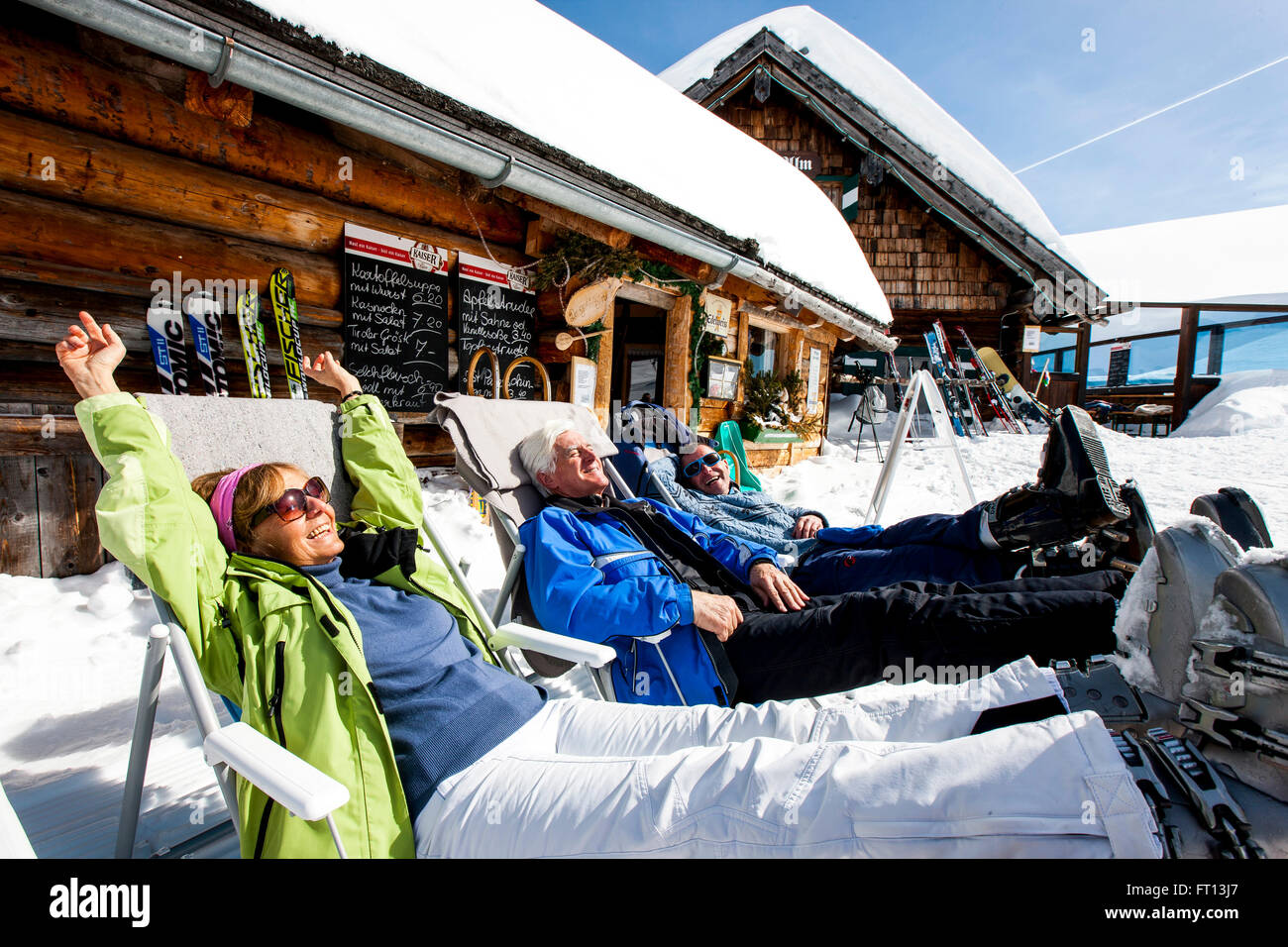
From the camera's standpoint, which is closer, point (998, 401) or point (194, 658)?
point (194, 658)

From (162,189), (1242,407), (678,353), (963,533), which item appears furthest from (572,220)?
Answer: (1242,407)

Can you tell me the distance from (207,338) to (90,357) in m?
1.90

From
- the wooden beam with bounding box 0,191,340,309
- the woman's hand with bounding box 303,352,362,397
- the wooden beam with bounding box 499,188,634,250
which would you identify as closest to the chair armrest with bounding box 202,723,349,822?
the woman's hand with bounding box 303,352,362,397

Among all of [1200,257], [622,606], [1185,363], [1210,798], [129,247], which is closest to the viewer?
[1210,798]

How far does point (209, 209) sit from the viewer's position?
3.35 m

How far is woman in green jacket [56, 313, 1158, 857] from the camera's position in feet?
3.38

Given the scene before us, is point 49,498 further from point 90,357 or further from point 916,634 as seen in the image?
point 916,634

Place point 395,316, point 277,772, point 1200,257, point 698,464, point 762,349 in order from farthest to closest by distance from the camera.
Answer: point 1200,257, point 762,349, point 395,316, point 698,464, point 277,772

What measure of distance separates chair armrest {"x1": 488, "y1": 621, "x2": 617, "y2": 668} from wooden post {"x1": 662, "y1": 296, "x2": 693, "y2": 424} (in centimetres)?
537

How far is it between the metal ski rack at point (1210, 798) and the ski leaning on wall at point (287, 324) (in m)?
3.86

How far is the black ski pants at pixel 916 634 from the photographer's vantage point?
1.74 meters

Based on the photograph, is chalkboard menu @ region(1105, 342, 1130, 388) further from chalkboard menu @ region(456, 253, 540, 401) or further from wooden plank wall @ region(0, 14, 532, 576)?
wooden plank wall @ region(0, 14, 532, 576)
